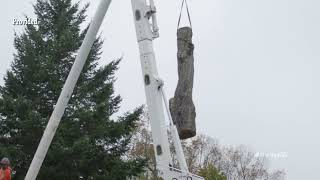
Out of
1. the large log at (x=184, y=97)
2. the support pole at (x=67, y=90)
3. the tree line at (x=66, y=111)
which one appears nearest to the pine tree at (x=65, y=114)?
the tree line at (x=66, y=111)

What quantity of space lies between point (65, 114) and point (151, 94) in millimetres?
10868

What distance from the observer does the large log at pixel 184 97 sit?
7.70m

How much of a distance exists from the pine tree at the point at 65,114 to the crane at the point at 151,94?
7.57m

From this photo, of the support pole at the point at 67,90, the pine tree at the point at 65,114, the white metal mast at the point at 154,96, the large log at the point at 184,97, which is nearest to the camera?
the white metal mast at the point at 154,96

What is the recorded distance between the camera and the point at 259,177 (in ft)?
164

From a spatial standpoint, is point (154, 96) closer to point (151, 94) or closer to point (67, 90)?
point (151, 94)

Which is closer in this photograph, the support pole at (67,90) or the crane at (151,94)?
the crane at (151,94)

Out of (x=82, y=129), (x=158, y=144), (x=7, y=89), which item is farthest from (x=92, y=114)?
(x=158, y=144)

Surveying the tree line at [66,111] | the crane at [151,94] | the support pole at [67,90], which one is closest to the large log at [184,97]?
the crane at [151,94]

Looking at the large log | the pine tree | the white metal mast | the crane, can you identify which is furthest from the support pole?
the pine tree

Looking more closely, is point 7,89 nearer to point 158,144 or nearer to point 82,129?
point 82,129

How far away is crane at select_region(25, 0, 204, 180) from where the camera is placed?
7296mm

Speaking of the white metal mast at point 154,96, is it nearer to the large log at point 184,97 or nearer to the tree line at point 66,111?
the large log at point 184,97

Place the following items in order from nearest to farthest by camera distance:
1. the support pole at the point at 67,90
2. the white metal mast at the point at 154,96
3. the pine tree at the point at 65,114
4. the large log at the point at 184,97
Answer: the white metal mast at the point at 154,96
the large log at the point at 184,97
the support pole at the point at 67,90
the pine tree at the point at 65,114
